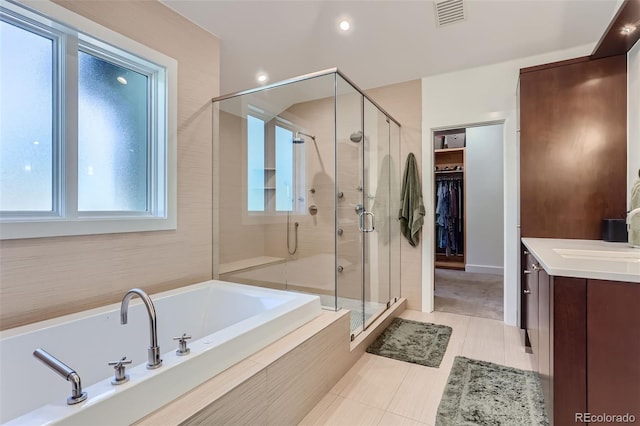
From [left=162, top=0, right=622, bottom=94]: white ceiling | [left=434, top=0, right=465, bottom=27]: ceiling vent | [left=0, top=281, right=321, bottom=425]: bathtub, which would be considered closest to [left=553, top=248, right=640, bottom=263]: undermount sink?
[left=0, top=281, right=321, bottom=425]: bathtub

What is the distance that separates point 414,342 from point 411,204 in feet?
4.69

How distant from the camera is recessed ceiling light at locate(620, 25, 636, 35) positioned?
1914 mm

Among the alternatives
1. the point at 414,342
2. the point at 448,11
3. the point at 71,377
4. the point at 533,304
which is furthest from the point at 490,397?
the point at 448,11

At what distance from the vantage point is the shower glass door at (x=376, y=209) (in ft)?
10.1

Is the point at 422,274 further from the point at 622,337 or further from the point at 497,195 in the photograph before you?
the point at 497,195

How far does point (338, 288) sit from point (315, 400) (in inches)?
39.1

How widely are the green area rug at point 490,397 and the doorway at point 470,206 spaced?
2740 millimetres

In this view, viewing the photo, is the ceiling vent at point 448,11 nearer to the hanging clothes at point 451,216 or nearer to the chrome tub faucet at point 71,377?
the chrome tub faucet at point 71,377

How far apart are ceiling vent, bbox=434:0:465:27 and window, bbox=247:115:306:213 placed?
1.85 metres

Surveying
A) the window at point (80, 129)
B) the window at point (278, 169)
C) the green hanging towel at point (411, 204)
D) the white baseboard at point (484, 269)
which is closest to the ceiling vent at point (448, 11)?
the green hanging towel at point (411, 204)

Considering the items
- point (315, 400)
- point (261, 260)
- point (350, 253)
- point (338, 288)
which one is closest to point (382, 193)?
point (350, 253)

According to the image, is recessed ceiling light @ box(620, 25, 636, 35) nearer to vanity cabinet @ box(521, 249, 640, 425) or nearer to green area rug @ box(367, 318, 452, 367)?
vanity cabinet @ box(521, 249, 640, 425)

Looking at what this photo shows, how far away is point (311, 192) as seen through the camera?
353 centimetres

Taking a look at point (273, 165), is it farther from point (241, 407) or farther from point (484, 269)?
point (484, 269)
